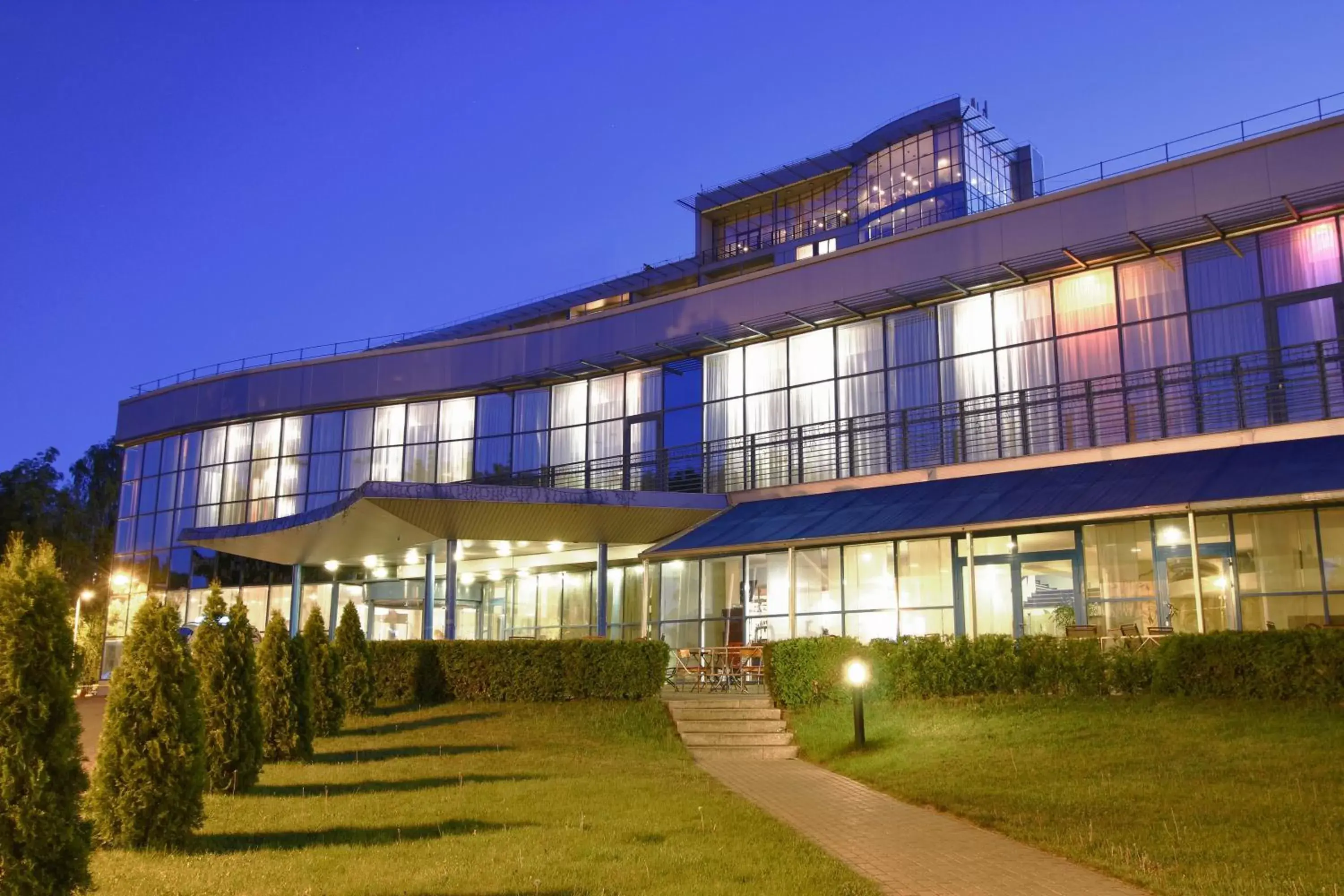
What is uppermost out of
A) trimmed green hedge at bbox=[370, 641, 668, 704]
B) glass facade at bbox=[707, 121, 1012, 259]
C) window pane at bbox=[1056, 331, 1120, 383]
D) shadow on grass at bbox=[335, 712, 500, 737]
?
glass facade at bbox=[707, 121, 1012, 259]

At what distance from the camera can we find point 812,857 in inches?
339

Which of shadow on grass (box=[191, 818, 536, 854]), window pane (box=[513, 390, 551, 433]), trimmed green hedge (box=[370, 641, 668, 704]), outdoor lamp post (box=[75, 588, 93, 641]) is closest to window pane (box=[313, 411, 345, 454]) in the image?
window pane (box=[513, 390, 551, 433])

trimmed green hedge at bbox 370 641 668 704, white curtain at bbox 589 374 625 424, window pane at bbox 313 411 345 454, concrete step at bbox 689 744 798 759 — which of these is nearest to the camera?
concrete step at bbox 689 744 798 759

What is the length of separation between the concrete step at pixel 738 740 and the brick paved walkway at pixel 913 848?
133 inches

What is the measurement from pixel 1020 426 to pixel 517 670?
1055 cm

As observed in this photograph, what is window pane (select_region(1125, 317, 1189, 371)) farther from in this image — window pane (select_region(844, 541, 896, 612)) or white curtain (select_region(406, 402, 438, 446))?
white curtain (select_region(406, 402, 438, 446))

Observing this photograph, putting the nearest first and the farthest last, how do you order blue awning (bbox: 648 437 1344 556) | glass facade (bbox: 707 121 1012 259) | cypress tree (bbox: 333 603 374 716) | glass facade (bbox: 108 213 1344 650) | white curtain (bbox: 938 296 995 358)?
blue awning (bbox: 648 437 1344 556) < glass facade (bbox: 108 213 1344 650) < cypress tree (bbox: 333 603 374 716) < white curtain (bbox: 938 296 995 358) < glass facade (bbox: 707 121 1012 259)

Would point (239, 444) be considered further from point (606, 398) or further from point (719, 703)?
point (719, 703)

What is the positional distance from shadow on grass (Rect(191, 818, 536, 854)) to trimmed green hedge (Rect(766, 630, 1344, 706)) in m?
7.38

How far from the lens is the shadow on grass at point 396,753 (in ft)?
48.9

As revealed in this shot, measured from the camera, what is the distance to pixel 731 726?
17.4m

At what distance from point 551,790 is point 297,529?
15700mm

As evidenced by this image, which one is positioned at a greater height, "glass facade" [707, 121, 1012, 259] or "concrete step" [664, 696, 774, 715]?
"glass facade" [707, 121, 1012, 259]

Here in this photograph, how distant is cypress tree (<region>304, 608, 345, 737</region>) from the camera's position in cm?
1741
